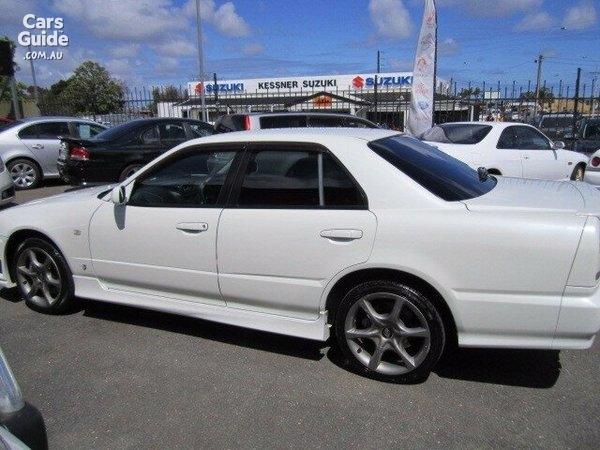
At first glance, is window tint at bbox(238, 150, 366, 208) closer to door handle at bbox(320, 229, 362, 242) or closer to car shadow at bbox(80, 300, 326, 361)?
door handle at bbox(320, 229, 362, 242)

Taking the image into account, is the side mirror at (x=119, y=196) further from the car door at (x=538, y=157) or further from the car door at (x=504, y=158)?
the car door at (x=538, y=157)

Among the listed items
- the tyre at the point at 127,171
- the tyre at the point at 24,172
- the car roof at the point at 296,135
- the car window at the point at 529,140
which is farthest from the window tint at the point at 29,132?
the car window at the point at 529,140

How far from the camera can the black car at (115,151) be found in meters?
9.15

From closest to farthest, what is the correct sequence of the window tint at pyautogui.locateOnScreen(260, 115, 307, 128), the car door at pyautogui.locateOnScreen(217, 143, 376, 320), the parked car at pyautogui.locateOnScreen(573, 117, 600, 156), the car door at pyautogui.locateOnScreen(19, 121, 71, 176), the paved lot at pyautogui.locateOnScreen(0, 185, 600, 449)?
the paved lot at pyautogui.locateOnScreen(0, 185, 600, 449) → the car door at pyautogui.locateOnScreen(217, 143, 376, 320) → the car door at pyautogui.locateOnScreen(19, 121, 71, 176) → the window tint at pyautogui.locateOnScreen(260, 115, 307, 128) → the parked car at pyautogui.locateOnScreen(573, 117, 600, 156)

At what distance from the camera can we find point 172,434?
2.79m

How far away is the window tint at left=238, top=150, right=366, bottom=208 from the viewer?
3285 mm

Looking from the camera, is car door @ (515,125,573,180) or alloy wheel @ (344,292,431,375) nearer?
alloy wheel @ (344,292,431,375)

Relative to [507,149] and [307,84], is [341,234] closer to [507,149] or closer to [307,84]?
[507,149]

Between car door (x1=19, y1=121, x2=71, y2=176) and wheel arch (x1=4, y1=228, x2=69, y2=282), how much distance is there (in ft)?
24.6

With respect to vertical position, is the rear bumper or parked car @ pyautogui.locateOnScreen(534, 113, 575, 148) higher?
parked car @ pyautogui.locateOnScreen(534, 113, 575, 148)

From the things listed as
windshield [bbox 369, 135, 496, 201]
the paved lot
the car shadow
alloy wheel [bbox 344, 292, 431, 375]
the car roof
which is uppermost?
the car roof

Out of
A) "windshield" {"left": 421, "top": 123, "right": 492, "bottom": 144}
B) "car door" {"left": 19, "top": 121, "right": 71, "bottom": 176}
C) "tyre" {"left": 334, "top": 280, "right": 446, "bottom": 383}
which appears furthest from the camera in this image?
"car door" {"left": 19, "top": 121, "right": 71, "bottom": 176}

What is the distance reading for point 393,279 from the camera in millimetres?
3135

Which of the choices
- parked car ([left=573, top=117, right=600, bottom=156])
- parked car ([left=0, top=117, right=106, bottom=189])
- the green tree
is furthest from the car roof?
the green tree
